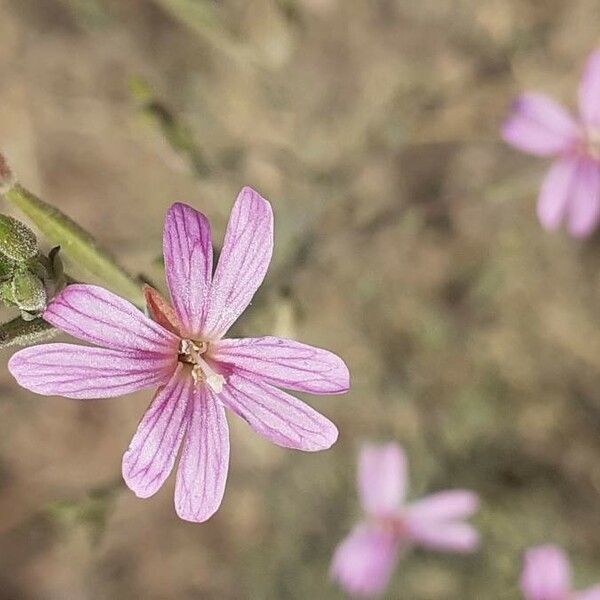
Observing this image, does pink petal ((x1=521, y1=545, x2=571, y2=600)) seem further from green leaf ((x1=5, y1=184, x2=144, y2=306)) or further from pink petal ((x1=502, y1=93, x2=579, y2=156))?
green leaf ((x1=5, y1=184, x2=144, y2=306))

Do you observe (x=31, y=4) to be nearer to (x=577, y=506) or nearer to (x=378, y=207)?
(x=378, y=207)

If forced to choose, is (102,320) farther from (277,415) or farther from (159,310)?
(277,415)

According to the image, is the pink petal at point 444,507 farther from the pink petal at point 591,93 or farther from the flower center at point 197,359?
the flower center at point 197,359

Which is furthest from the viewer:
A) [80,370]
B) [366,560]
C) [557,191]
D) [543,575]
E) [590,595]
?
[366,560]

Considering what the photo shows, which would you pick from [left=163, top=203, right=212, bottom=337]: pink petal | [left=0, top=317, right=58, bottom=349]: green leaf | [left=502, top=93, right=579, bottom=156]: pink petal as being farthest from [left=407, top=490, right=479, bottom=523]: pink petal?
[left=0, top=317, right=58, bottom=349]: green leaf

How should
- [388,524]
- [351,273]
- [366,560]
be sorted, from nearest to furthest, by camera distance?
1. [366,560]
2. [388,524]
3. [351,273]

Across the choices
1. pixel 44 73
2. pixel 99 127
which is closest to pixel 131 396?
pixel 99 127

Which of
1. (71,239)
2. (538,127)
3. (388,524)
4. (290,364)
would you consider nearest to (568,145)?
(538,127)
